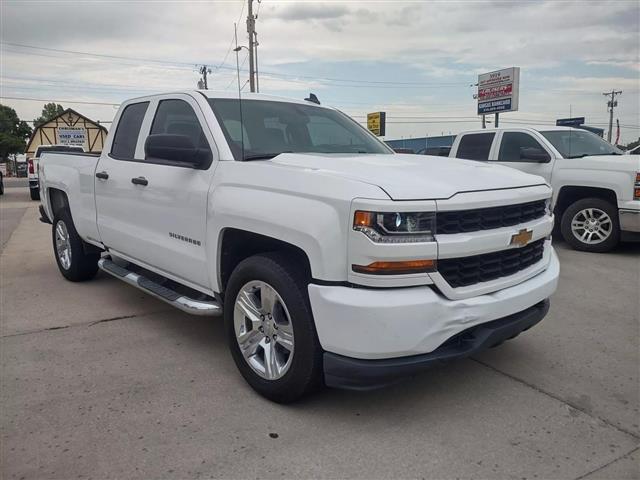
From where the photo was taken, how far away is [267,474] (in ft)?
8.25

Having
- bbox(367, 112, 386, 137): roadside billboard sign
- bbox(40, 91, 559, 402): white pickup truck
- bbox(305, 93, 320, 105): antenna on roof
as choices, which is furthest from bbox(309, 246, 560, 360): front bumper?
bbox(367, 112, 386, 137): roadside billboard sign

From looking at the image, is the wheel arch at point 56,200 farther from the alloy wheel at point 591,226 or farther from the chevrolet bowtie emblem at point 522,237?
the alloy wheel at point 591,226

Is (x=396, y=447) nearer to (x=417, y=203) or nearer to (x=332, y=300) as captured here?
(x=332, y=300)

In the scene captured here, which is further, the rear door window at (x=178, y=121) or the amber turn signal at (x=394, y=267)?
the rear door window at (x=178, y=121)

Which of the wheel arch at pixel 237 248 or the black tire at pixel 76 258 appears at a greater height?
the wheel arch at pixel 237 248

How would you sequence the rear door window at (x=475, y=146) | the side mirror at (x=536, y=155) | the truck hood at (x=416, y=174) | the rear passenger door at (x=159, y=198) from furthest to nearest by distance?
the rear door window at (x=475, y=146), the side mirror at (x=536, y=155), the rear passenger door at (x=159, y=198), the truck hood at (x=416, y=174)

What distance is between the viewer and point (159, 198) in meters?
4.04

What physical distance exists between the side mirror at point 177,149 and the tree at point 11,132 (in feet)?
220

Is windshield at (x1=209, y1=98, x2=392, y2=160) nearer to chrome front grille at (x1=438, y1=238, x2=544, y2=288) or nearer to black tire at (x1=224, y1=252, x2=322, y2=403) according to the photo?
black tire at (x1=224, y1=252, x2=322, y2=403)

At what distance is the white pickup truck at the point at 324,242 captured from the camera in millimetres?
2604

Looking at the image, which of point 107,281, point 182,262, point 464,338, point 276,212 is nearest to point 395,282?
point 464,338

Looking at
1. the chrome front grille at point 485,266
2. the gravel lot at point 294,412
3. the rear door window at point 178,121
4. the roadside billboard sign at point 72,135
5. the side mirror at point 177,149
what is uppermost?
the roadside billboard sign at point 72,135

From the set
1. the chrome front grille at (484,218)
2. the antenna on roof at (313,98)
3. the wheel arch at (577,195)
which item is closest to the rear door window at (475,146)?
the wheel arch at (577,195)

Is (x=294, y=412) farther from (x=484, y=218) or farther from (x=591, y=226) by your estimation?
(x=591, y=226)
